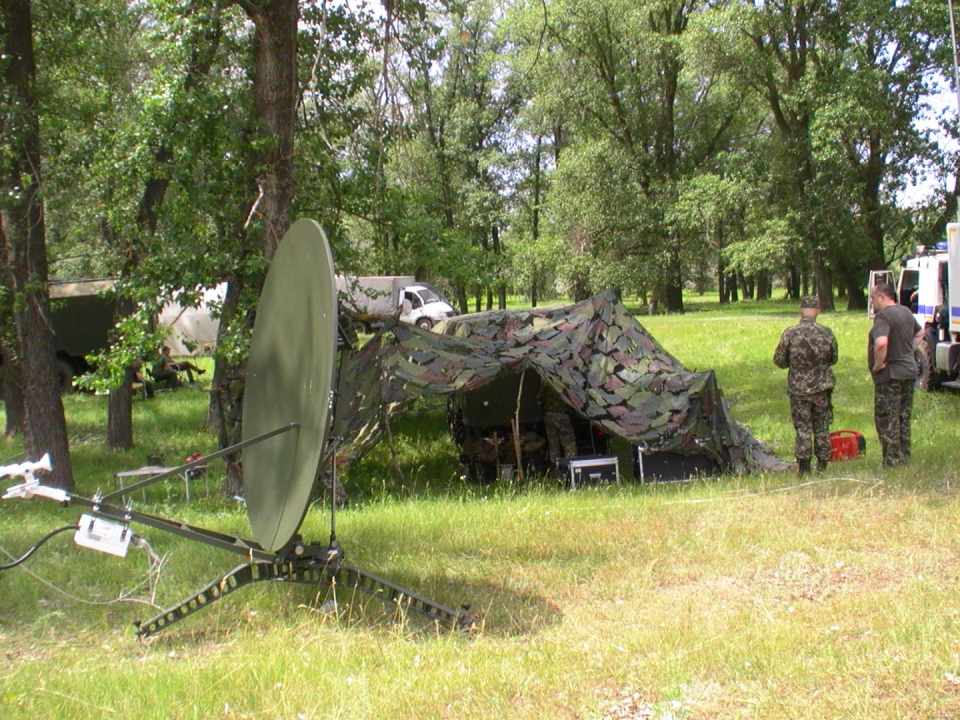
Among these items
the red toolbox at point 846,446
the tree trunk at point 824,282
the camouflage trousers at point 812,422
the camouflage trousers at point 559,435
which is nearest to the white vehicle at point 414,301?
the tree trunk at point 824,282

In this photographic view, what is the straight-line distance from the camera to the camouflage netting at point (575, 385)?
404 inches

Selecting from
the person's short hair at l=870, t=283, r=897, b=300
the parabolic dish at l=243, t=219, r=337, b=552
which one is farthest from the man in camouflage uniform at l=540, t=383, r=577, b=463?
the parabolic dish at l=243, t=219, r=337, b=552

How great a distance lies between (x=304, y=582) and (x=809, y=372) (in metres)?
5.28

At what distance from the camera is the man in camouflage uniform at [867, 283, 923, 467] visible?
28.8ft

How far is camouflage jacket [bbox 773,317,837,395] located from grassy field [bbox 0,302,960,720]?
0.87 m

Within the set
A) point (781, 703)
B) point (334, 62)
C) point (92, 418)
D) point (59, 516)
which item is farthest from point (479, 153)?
point (781, 703)

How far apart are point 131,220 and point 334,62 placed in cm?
316

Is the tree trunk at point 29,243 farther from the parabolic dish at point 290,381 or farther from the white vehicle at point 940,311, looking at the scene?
the white vehicle at point 940,311

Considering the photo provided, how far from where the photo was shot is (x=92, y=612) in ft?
21.2

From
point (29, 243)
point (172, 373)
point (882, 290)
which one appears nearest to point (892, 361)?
point (882, 290)

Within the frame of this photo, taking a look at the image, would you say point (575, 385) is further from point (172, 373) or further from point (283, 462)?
point (172, 373)

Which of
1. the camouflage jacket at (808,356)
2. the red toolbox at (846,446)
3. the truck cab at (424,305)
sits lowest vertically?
the red toolbox at (846,446)

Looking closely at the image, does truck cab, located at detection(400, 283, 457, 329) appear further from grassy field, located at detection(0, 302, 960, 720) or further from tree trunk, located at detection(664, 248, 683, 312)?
grassy field, located at detection(0, 302, 960, 720)

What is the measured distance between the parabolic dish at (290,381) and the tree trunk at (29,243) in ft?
19.8
